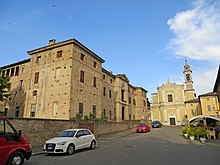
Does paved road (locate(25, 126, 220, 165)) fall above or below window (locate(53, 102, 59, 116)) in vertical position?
below

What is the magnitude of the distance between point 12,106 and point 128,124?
67.2 ft

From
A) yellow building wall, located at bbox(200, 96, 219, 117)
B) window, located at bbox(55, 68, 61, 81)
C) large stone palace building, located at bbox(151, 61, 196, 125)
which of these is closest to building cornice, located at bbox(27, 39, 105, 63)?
window, located at bbox(55, 68, 61, 81)

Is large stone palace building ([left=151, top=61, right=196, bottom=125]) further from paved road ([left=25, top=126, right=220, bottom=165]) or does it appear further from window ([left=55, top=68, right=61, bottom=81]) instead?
paved road ([left=25, top=126, right=220, bottom=165])

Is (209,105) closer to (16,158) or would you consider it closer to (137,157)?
(137,157)

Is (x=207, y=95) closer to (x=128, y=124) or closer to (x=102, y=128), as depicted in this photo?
(x=128, y=124)

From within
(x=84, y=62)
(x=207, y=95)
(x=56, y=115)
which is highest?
(x=84, y=62)

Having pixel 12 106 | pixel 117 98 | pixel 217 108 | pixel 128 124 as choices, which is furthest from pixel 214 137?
pixel 12 106

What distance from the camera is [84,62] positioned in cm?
2655

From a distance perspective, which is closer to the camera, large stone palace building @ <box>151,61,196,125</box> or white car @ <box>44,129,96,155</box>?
white car @ <box>44,129,96,155</box>

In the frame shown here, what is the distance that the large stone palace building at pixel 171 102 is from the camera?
53.1m

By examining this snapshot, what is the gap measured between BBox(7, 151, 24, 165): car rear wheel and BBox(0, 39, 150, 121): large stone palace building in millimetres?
14281

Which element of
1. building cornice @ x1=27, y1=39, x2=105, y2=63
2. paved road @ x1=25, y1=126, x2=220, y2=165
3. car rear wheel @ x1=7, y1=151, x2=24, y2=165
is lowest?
paved road @ x1=25, y1=126, x2=220, y2=165

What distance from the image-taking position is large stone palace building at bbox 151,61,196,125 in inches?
2092

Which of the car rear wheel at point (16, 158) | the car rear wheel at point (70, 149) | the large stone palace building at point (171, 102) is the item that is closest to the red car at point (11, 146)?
the car rear wheel at point (16, 158)
